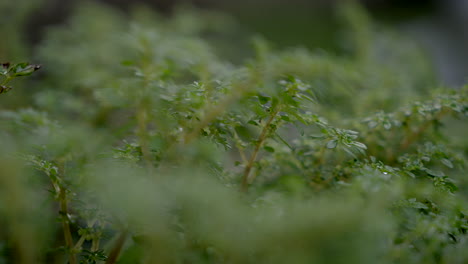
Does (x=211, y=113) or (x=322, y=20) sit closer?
(x=211, y=113)

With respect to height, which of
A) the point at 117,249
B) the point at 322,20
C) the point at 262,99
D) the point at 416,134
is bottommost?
the point at 322,20

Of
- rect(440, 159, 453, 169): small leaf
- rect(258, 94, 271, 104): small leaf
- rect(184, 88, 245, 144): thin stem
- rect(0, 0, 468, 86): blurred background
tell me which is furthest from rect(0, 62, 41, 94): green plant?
rect(0, 0, 468, 86): blurred background

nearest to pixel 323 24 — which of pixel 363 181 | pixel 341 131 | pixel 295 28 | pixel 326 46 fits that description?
pixel 295 28

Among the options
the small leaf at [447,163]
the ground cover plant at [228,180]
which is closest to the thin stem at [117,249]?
the ground cover plant at [228,180]

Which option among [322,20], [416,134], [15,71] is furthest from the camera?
[322,20]

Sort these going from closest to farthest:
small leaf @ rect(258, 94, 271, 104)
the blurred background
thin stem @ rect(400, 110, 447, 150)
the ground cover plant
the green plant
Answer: the ground cover plant → the green plant → small leaf @ rect(258, 94, 271, 104) → thin stem @ rect(400, 110, 447, 150) → the blurred background

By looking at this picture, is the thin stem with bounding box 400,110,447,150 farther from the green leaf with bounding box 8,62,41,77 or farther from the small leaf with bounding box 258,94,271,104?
the green leaf with bounding box 8,62,41,77

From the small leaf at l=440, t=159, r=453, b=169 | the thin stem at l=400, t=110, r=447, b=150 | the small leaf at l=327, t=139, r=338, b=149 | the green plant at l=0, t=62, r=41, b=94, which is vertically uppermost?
the green plant at l=0, t=62, r=41, b=94

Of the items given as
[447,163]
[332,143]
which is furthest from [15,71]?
[447,163]

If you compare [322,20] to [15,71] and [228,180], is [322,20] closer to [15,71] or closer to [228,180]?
[228,180]
